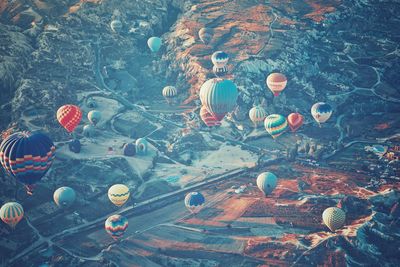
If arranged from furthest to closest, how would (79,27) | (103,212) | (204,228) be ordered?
(79,27) < (103,212) < (204,228)

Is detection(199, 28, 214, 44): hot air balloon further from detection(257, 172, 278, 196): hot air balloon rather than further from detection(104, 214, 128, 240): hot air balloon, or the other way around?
detection(104, 214, 128, 240): hot air balloon

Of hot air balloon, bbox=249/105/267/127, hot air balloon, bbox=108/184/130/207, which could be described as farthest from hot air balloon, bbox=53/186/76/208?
hot air balloon, bbox=249/105/267/127

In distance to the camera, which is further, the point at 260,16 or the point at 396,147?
the point at 260,16

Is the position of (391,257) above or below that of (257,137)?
above

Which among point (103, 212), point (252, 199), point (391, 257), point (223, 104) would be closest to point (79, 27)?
point (223, 104)

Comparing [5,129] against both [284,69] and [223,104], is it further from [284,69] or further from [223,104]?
[284,69]

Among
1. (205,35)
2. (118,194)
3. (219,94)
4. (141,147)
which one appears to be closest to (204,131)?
(219,94)
